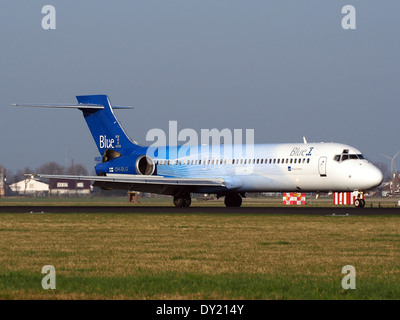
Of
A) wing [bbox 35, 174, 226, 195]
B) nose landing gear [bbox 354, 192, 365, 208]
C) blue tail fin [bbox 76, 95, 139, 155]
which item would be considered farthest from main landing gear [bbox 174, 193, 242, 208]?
nose landing gear [bbox 354, 192, 365, 208]

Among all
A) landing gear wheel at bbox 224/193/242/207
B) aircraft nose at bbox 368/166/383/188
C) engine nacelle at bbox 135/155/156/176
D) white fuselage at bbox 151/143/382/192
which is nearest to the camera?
aircraft nose at bbox 368/166/383/188

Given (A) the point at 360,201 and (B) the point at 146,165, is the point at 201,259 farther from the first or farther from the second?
(B) the point at 146,165

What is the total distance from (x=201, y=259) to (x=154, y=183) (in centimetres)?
3126

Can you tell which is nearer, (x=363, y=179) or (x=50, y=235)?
(x=50, y=235)

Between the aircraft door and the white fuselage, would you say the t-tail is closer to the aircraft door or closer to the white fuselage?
the white fuselage

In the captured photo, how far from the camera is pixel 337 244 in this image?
22875mm

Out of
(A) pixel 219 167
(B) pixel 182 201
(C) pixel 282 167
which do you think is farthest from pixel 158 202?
(C) pixel 282 167

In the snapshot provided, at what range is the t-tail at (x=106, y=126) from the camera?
185 feet

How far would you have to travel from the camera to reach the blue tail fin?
56.4m
